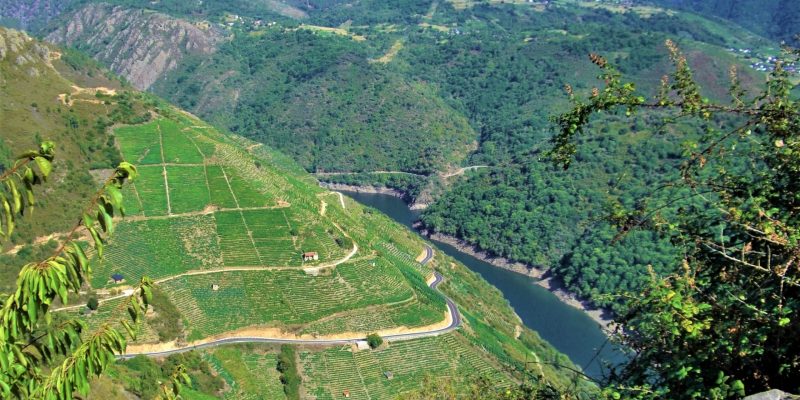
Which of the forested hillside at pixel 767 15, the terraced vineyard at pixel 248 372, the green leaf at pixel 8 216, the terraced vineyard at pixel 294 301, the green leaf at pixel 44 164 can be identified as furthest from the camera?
the forested hillside at pixel 767 15

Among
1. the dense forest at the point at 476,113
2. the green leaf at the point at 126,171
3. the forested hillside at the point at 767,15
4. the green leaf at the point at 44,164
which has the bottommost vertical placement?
the dense forest at the point at 476,113

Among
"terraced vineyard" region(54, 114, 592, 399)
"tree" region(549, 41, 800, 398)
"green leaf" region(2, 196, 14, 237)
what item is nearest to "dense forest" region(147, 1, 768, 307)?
"terraced vineyard" region(54, 114, 592, 399)

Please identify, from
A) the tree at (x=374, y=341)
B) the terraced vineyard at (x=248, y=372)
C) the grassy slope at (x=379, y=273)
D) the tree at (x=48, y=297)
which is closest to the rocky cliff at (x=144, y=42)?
the grassy slope at (x=379, y=273)

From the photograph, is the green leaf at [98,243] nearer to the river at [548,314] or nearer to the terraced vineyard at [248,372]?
the terraced vineyard at [248,372]

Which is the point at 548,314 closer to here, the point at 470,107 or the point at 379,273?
the point at 379,273

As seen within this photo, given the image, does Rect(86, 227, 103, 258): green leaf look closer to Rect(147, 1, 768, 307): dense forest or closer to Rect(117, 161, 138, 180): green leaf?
Rect(117, 161, 138, 180): green leaf

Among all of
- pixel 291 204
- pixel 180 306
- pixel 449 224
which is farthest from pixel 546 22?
pixel 180 306

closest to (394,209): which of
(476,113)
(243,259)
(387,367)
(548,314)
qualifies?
(548,314)
